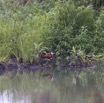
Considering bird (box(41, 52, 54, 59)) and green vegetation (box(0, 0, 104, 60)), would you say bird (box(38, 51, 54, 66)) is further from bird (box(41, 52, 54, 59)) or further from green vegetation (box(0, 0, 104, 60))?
green vegetation (box(0, 0, 104, 60))

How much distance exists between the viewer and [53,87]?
9406mm

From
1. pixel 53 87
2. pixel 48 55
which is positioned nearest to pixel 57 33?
pixel 48 55

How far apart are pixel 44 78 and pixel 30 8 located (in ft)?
22.4

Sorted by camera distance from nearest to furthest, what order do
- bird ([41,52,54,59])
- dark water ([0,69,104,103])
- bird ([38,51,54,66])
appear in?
dark water ([0,69,104,103]), bird ([38,51,54,66]), bird ([41,52,54,59])

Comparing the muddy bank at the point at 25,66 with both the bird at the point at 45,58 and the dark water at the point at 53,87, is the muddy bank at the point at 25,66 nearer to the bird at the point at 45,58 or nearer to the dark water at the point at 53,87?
the bird at the point at 45,58

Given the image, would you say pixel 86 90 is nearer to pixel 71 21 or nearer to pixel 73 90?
pixel 73 90

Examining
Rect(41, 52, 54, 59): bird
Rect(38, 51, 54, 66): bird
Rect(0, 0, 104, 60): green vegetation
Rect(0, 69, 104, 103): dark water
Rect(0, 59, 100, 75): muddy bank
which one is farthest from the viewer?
Rect(41, 52, 54, 59): bird

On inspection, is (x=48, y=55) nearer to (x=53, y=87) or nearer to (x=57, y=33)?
(x=57, y=33)

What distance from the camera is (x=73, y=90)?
9.07 metres

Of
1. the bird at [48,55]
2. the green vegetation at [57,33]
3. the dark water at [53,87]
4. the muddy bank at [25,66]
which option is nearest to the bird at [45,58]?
the bird at [48,55]

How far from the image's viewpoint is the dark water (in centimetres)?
846

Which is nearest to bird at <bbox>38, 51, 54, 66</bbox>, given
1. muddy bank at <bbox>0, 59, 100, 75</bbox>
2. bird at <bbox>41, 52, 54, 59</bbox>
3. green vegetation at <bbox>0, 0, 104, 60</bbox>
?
bird at <bbox>41, 52, 54, 59</bbox>

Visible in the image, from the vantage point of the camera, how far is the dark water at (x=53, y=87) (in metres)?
8.46

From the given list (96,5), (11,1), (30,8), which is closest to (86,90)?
(96,5)
